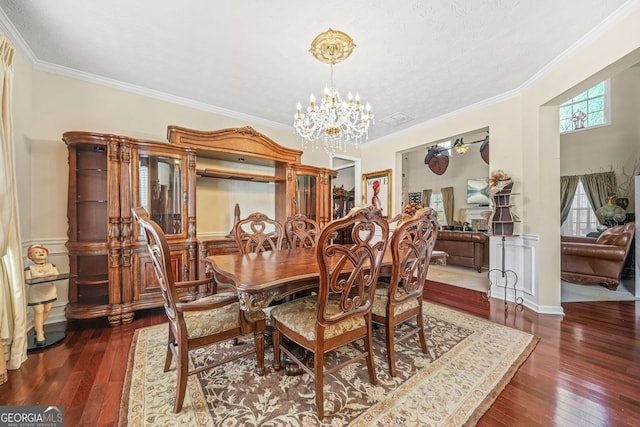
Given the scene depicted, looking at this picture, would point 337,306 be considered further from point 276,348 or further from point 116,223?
point 116,223

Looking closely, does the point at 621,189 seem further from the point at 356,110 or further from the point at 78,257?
the point at 78,257

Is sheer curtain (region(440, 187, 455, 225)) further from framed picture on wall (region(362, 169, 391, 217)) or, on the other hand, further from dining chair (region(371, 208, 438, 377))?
dining chair (region(371, 208, 438, 377))

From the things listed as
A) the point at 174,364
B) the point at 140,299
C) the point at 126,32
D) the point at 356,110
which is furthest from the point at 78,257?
the point at 356,110

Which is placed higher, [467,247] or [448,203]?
[448,203]

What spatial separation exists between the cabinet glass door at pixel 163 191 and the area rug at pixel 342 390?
4.27ft

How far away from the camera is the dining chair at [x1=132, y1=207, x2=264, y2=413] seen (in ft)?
4.38

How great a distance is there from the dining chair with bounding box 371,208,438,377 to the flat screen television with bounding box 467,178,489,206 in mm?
7357

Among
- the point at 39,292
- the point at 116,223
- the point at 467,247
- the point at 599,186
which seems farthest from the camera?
the point at 599,186

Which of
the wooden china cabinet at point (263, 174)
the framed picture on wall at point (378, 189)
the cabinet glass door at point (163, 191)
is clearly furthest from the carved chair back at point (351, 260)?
the framed picture on wall at point (378, 189)

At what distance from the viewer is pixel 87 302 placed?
8.21 feet

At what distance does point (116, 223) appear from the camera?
2.50 meters

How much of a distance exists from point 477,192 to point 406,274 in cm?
768

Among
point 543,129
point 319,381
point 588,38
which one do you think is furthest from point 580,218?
point 319,381

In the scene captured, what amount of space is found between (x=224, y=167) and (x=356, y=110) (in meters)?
2.21
